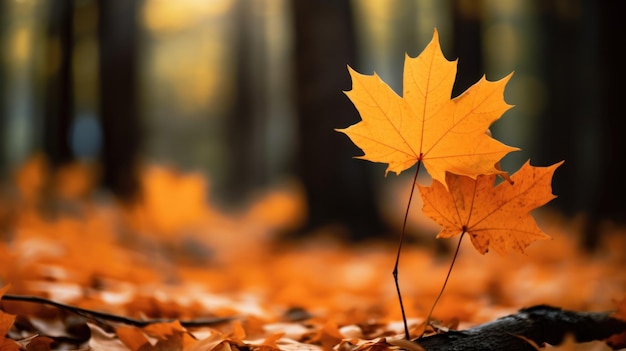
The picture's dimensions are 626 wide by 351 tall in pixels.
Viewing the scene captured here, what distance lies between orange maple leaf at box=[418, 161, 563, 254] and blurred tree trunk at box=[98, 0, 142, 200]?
471 centimetres

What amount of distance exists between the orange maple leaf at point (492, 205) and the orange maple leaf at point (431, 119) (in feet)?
0.18

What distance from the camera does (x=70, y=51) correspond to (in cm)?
748

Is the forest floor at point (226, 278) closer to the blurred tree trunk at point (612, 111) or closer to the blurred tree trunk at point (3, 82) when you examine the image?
the blurred tree trunk at point (612, 111)

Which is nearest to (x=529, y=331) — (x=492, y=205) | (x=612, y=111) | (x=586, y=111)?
(x=492, y=205)

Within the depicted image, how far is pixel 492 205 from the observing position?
1.11m

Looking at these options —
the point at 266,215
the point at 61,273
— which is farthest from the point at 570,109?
the point at 61,273

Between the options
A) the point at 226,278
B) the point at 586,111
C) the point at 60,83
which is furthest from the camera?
the point at 586,111

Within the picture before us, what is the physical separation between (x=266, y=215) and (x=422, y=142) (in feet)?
18.0

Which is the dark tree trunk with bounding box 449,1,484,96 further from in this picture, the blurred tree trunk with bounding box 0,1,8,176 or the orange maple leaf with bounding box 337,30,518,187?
the blurred tree trunk with bounding box 0,1,8,176

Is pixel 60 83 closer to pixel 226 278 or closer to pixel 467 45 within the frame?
pixel 467 45

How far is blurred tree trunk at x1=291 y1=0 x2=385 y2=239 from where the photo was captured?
4922 millimetres

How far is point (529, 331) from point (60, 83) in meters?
7.76

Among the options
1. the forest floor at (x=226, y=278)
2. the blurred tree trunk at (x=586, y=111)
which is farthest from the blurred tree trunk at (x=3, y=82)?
the blurred tree trunk at (x=586, y=111)

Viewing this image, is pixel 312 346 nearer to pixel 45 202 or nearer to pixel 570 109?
pixel 45 202
